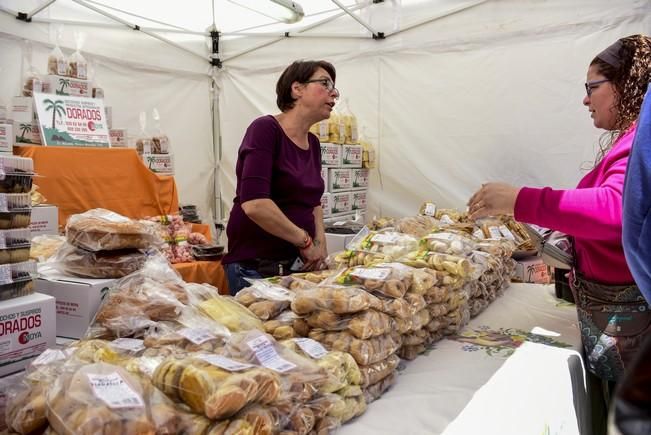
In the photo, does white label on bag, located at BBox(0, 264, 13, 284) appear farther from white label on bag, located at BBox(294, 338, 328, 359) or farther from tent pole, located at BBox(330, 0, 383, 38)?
tent pole, located at BBox(330, 0, 383, 38)

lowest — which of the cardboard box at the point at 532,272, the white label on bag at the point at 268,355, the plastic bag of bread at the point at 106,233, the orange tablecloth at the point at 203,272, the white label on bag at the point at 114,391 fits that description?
the orange tablecloth at the point at 203,272

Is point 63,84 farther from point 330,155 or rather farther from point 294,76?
point 294,76

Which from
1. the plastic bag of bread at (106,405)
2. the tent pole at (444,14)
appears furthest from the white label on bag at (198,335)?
the tent pole at (444,14)

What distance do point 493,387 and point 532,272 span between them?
1.37 meters

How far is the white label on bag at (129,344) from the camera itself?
0.87 m

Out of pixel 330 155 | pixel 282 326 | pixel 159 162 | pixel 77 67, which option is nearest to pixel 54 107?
pixel 77 67

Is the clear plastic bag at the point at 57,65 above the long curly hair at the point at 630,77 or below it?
above

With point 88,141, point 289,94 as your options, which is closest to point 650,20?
point 289,94

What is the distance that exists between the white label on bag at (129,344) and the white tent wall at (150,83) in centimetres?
302

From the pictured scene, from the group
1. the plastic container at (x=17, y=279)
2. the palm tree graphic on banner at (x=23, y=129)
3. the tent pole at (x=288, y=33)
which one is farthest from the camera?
the tent pole at (x=288, y=33)

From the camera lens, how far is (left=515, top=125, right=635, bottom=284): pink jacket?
1.07 metres

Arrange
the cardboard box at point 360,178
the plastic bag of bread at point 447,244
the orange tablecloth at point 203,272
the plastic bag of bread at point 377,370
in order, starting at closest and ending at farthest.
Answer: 1. the plastic bag of bread at point 377,370
2. the plastic bag of bread at point 447,244
3. the orange tablecloth at point 203,272
4. the cardboard box at point 360,178

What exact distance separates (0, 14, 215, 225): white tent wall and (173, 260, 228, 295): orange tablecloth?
58.3 inches

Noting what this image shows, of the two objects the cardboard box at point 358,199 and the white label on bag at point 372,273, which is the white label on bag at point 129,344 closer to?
the white label on bag at point 372,273
